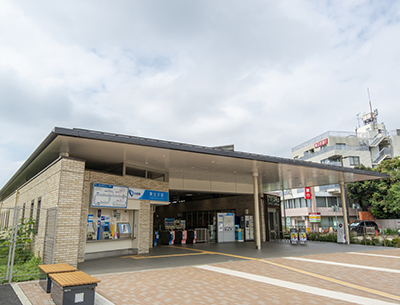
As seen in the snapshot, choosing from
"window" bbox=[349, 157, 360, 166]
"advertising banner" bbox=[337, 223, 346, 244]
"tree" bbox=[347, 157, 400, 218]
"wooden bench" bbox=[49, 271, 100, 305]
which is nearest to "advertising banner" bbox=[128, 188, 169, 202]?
"wooden bench" bbox=[49, 271, 100, 305]

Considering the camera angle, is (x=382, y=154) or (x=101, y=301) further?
(x=382, y=154)

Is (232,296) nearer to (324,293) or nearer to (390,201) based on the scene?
(324,293)

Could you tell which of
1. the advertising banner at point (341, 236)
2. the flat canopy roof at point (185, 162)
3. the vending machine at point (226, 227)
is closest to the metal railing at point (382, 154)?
the flat canopy roof at point (185, 162)

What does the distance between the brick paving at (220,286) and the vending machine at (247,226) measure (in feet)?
36.2

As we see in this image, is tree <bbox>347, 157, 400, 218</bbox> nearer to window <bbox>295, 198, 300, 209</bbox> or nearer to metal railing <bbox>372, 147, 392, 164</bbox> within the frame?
window <bbox>295, 198, 300, 209</bbox>

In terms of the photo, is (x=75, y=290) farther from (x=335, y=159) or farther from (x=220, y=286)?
(x=335, y=159)

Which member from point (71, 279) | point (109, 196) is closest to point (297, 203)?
point (109, 196)

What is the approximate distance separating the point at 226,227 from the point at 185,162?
8.28 meters

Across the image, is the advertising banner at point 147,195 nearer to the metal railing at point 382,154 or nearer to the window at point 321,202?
the window at point 321,202

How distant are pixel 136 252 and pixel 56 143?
6.09m

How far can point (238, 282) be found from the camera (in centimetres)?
740

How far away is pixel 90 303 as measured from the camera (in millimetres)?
5223

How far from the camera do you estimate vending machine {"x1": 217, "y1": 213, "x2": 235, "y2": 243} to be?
1991 centimetres

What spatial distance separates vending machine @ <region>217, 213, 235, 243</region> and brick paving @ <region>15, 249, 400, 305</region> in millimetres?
10196
